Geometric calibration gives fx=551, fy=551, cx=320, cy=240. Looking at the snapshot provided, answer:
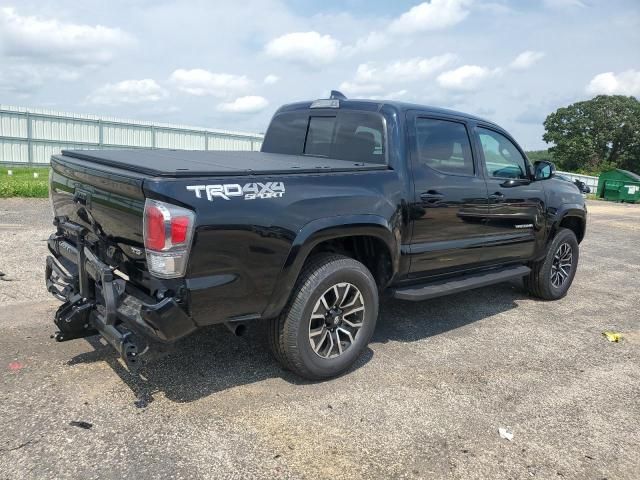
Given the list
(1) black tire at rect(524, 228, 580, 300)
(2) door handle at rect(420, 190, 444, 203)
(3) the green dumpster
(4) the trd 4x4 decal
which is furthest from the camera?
Answer: (3) the green dumpster

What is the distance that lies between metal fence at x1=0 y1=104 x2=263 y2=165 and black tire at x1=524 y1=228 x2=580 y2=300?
20.4 metres

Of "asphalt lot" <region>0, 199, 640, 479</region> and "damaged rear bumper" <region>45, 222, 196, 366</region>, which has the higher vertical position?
"damaged rear bumper" <region>45, 222, 196, 366</region>

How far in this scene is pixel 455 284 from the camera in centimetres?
473

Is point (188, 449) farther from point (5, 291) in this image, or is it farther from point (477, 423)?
point (5, 291)

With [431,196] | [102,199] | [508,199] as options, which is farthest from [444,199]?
[102,199]

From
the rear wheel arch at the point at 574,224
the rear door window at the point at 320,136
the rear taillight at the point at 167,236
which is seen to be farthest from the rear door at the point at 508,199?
the rear taillight at the point at 167,236

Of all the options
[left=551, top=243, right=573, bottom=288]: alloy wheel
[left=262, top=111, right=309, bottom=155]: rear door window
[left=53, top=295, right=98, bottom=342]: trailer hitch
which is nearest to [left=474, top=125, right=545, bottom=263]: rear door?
[left=551, top=243, right=573, bottom=288]: alloy wheel

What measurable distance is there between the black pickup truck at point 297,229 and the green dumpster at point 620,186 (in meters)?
22.0

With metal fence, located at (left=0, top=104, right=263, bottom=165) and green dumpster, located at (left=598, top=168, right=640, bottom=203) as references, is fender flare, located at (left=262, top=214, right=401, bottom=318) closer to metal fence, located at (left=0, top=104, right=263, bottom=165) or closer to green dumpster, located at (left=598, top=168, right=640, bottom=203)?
metal fence, located at (left=0, top=104, right=263, bottom=165)

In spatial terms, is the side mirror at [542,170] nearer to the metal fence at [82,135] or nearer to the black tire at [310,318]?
the black tire at [310,318]

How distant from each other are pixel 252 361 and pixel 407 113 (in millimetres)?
2282

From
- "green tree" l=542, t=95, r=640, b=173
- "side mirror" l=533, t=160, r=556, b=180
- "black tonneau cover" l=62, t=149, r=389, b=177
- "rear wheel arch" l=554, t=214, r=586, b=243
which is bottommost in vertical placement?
"rear wheel arch" l=554, t=214, r=586, b=243

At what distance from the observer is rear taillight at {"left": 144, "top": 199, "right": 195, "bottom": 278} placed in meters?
2.89

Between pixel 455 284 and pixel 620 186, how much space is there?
23.6 meters
